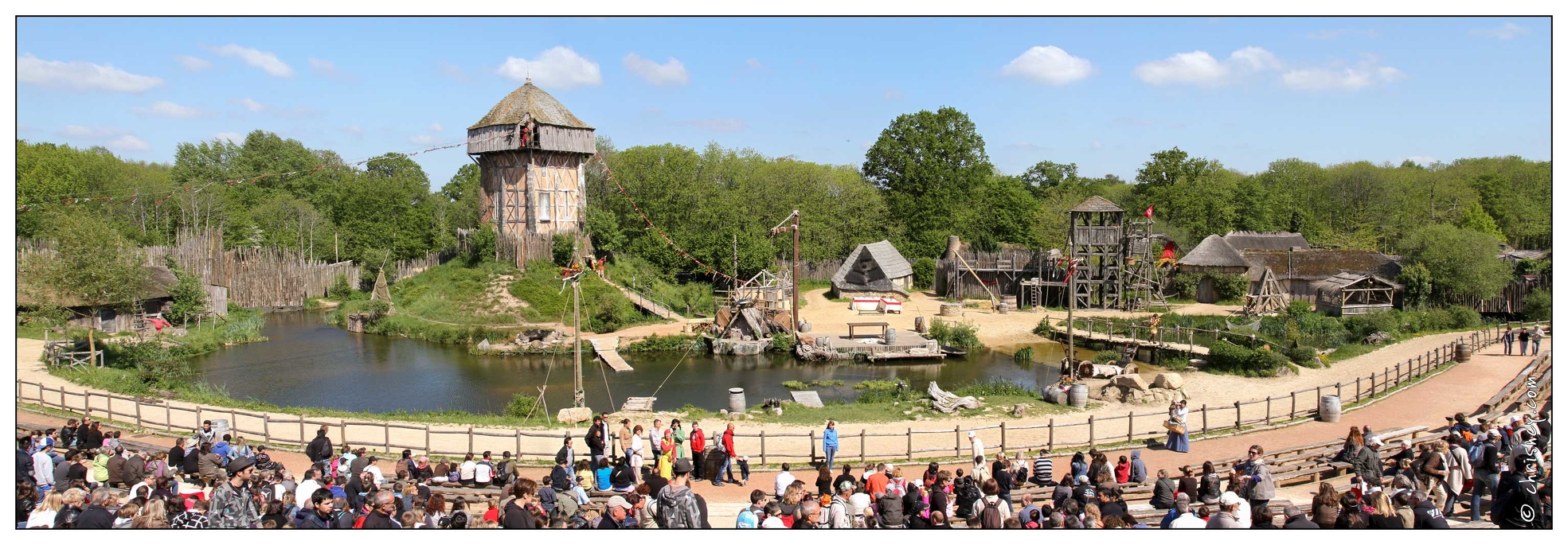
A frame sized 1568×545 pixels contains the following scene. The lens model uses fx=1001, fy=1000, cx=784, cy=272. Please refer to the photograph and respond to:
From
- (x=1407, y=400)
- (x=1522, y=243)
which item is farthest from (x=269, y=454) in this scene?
(x=1522, y=243)

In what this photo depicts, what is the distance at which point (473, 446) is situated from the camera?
19.7 metres

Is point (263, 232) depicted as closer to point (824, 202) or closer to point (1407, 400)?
point (824, 202)

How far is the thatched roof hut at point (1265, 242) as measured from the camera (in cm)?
5326

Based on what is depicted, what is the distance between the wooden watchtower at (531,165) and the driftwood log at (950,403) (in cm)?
2831

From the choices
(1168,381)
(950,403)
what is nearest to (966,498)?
(950,403)

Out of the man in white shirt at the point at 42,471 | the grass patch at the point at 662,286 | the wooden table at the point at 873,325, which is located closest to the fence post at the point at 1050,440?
the man in white shirt at the point at 42,471

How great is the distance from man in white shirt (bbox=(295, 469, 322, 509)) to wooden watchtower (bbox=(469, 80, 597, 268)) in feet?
118

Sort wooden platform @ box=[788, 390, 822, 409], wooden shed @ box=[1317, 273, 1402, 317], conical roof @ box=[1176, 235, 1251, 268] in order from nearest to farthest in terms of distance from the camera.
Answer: wooden platform @ box=[788, 390, 822, 409], wooden shed @ box=[1317, 273, 1402, 317], conical roof @ box=[1176, 235, 1251, 268]

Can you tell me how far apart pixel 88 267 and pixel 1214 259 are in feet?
152

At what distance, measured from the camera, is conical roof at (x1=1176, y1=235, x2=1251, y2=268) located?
48812 mm

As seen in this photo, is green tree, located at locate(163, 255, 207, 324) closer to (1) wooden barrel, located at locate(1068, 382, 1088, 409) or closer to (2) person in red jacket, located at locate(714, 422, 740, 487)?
(2) person in red jacket, located at locate(714, 422, 740, 487)

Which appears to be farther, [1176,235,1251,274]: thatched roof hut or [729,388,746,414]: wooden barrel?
[1176,235,1251,274]: thatched roof hut

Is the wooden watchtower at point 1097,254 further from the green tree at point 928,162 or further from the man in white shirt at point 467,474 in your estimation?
the man in white shirt at point 467,474

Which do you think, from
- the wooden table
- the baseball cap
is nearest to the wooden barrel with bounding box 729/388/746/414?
the wooden table
